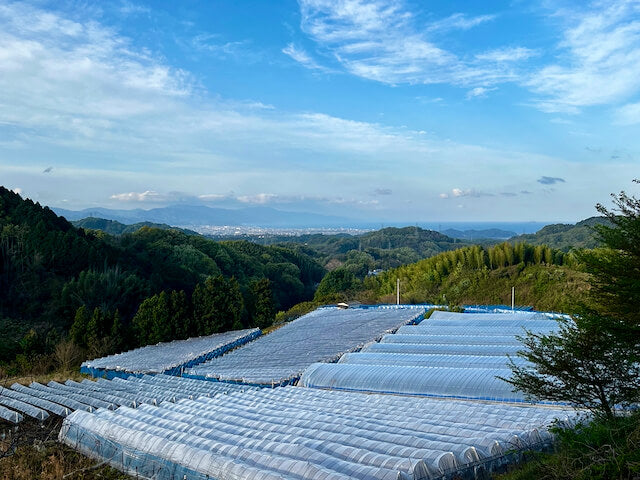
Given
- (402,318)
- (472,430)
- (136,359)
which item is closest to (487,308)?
(402,318)

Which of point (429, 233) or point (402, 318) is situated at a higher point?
point (429, 233)

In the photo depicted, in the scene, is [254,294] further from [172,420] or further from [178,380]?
[172,420]

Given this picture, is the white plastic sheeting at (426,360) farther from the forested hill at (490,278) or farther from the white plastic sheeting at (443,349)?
the forested hill at (490,278)

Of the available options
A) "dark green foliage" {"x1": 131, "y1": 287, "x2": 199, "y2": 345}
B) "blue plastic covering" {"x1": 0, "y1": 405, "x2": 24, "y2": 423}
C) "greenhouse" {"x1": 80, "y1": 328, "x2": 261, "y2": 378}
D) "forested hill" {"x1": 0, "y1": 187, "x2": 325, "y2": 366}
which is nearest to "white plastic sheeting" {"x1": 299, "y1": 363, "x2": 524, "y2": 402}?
"greenhouse" {"x1": 80, "y1": 328, "x2": 261, "y2": 378}

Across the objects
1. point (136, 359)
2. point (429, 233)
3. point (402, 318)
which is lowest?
point (136, 359)

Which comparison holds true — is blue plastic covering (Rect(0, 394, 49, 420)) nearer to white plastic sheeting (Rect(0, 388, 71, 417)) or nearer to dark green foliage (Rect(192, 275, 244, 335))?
white plastic sheeting (Rect(0, 388, 71, 417))

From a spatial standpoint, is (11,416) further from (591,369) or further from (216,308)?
(216,308)

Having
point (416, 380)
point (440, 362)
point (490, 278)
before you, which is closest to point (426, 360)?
point (440, 362)
